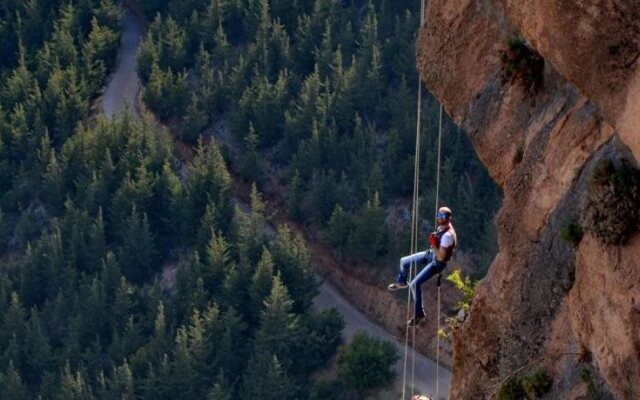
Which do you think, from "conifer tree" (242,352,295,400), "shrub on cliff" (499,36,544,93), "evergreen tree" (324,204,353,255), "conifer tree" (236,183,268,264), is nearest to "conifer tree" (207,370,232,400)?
"conifer tree" (242,352,295,400)

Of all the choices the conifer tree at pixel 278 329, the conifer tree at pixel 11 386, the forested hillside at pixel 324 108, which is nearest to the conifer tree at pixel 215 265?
the conifer tree at pixel 278 329

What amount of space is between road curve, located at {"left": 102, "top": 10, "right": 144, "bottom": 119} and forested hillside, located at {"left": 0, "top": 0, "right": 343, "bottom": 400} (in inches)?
75.2

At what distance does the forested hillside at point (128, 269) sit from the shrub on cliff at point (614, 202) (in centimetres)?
3916

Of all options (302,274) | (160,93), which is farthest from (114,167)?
(302,274)

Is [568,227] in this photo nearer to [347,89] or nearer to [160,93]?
[347,89]

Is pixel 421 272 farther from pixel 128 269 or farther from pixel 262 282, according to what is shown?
pixel 128 269

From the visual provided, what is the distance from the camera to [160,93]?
77.8 metres

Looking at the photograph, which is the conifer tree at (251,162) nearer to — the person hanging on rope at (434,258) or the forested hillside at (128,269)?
the forested hillside at (128,269)

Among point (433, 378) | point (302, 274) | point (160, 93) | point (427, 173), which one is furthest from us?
point (160, 93)

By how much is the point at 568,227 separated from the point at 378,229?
44502 mm

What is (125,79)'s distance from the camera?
84.3m

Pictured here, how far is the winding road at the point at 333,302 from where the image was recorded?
189 ft

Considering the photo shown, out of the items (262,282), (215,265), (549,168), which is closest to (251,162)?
(215,265)

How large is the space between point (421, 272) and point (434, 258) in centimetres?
39
